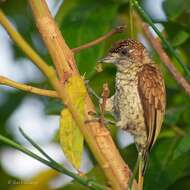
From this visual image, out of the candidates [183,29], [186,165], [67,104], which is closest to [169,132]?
[186,165]

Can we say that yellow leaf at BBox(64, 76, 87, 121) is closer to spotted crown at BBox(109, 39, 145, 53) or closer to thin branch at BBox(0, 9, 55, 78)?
thin branch at BBox(0, 9, 55, 78)

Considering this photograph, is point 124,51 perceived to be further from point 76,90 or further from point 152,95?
point 76,90

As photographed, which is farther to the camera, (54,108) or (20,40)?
(54,108)

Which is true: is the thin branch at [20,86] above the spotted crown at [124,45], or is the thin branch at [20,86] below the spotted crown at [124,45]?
below

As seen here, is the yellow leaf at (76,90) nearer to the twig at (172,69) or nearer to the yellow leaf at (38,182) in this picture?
the twig at (172,69)

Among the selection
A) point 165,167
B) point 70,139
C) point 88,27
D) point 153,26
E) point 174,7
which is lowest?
point 165,167

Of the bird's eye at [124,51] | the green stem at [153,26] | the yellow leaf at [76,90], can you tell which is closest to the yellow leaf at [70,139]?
the yellow leaf at [76,90]

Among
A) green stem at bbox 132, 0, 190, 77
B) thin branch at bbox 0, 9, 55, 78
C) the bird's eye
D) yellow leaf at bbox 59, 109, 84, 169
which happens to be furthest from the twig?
the bird's eye

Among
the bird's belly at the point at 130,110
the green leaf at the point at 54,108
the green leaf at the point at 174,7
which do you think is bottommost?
the bird's belly at the point at 130,110

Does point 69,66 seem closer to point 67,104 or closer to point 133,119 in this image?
point 67,104

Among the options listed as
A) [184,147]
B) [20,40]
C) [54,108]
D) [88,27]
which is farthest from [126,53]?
[20,40]
